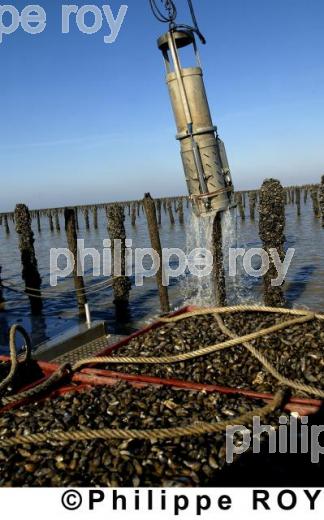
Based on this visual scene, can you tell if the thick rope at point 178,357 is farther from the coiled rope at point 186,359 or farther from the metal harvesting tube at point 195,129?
the metal harvesting tube at point 195,129

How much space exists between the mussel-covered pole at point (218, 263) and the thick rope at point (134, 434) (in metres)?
6.22

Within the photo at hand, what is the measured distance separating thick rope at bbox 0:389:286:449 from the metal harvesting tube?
4.74 m

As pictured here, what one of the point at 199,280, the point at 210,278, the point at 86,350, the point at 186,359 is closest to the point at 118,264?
the point at 199,280

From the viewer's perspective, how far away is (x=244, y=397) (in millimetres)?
4434

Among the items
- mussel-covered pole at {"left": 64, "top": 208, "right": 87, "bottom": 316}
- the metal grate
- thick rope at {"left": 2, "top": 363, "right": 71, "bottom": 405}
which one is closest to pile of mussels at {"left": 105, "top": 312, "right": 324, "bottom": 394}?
thick rope at {"left": 2, "top": 363, "right": 71, "bottom": 405}

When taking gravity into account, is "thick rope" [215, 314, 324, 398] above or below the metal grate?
above

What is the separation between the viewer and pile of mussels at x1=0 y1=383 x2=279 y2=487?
3387 millimetres

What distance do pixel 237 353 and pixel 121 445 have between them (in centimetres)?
233

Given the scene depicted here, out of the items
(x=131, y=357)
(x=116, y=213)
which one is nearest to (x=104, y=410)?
(x=131, y=357)

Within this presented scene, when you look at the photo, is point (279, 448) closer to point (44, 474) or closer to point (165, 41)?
point (44, 474)

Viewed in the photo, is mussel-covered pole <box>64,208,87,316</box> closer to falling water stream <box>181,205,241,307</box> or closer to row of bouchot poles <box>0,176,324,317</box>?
row of bouchot poles <box>0,176,324,317</box>

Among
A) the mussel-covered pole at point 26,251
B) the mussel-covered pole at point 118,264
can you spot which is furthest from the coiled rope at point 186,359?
the mussel-covered pole at point 26,251

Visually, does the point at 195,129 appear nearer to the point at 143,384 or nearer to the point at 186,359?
the point at 186,359

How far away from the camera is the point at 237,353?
18.3ft
